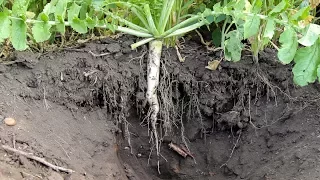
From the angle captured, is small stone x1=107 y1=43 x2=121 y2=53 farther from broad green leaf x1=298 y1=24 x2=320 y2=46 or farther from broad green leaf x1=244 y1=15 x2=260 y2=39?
broad green leaf x1=298 y1=24 x2=320 y2=46

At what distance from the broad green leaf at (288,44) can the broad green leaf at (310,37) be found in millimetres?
47

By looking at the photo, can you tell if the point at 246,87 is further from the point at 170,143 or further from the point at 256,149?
the point at 170,143

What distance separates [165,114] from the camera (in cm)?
259

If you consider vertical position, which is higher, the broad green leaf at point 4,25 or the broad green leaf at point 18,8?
the broad green leaf at point 18,8

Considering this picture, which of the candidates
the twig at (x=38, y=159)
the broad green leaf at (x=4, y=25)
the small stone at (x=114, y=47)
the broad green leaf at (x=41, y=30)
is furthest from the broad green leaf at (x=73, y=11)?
the twig at (x=38, y=159)

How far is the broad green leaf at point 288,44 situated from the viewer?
6.57 feet

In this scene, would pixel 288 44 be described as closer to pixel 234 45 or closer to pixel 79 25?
pixel 234 45

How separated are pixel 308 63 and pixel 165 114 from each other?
832 mm

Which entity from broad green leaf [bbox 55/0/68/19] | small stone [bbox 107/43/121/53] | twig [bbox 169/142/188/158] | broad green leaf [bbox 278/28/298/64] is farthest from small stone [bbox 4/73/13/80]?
broad green leaf [bbox 278/28/298/64]

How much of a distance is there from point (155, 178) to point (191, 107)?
44cm

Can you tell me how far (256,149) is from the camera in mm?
2512

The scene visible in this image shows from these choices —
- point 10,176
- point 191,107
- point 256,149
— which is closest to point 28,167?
point 10,176

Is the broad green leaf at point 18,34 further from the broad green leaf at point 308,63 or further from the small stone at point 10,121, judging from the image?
the broad green leaf at point 308,63

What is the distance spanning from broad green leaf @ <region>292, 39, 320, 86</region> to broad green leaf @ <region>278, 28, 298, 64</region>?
6 centimetres
